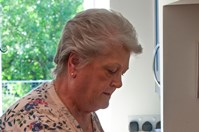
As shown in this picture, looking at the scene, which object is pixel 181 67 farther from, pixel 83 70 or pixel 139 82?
pixel 139 82

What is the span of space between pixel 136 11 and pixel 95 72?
4.51 feet

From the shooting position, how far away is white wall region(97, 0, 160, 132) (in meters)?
2.29

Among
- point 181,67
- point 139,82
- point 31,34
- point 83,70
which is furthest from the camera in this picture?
point 31,34

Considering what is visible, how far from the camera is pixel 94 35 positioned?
94 cm

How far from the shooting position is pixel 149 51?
2.30 m

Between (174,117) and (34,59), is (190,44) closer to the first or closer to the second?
(174,117)

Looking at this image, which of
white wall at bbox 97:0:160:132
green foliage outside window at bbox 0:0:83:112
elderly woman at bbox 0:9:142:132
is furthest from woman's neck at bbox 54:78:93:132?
green foliage outside window at bbox 0:0:83:112

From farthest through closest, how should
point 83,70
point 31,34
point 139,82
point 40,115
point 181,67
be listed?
point 31,34, point 139,82, point 181,67, point 83,70, point 40,115

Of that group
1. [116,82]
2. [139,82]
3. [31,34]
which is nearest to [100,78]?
[116,82]

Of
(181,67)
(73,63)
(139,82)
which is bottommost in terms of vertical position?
(139,82)

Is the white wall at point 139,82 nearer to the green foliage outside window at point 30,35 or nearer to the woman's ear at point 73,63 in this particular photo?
the green foliage outside window at point 30,35

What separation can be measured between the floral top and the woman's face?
69mm

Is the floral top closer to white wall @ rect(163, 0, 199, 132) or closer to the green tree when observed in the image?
white wall @ rect(163, 0, 199, 132)

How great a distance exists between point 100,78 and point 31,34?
1717 millimetres
